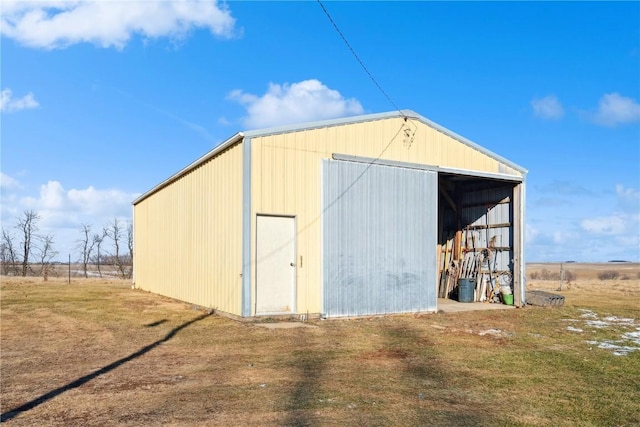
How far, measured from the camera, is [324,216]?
12.2 meters

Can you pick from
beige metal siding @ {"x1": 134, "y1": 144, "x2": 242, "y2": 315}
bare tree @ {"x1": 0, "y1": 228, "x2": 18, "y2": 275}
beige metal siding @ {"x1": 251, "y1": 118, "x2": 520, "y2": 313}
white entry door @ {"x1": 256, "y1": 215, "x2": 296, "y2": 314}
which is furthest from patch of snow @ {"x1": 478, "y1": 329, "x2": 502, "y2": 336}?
bare tree @ {"x1": 0, "y1": 228, "x2": 18, "y2": 275}

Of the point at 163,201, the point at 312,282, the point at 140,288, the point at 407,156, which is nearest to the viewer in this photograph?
the point at 312,282

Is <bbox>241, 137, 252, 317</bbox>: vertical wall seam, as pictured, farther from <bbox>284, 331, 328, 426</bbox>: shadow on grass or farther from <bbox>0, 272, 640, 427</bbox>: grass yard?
<bbox>284, 331, 328, 426</bbox>: shadow on grass

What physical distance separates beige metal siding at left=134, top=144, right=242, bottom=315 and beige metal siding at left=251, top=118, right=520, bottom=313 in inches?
22.7

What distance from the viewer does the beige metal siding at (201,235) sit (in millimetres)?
11828

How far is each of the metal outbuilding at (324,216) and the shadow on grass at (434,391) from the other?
3.37 metres

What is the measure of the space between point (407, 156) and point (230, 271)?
5.50 meters

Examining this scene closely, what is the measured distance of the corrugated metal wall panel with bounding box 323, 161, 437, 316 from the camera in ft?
40.4

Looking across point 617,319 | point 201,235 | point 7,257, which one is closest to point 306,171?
point 201,235

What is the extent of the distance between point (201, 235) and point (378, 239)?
15.4ft

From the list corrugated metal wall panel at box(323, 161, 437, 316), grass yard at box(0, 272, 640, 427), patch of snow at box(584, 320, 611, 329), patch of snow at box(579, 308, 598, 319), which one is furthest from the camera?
patch of snow at box(579, 308, 598, 319)

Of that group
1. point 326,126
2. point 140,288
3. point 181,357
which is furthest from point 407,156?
point 140,288

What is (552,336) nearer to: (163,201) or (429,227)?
(429,227)

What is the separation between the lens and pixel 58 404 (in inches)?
212
